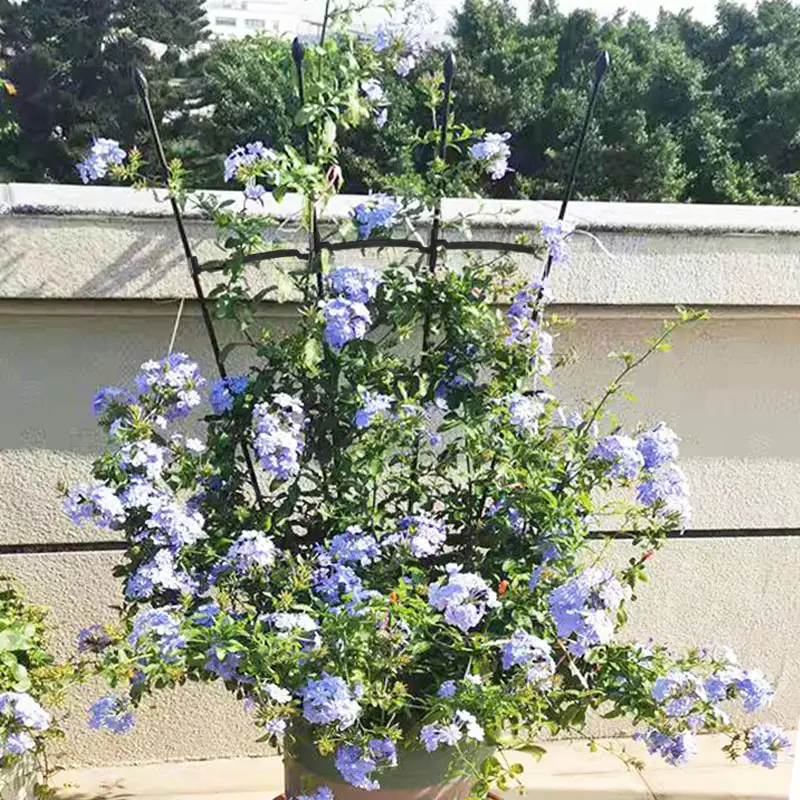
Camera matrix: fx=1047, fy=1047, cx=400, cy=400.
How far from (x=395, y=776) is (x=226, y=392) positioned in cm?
73

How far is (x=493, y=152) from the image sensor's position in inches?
73.9

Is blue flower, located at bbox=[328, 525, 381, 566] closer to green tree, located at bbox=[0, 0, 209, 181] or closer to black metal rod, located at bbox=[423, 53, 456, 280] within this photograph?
black metal rod, located at bbox=[423, 53, 456, 280]

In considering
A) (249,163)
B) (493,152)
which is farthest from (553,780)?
(249,163)

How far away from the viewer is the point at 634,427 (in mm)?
2463

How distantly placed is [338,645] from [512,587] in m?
0.33

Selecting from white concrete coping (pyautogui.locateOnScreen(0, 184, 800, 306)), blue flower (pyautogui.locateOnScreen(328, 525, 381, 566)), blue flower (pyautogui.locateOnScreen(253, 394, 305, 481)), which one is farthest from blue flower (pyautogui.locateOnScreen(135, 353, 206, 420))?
blue flower (pyautogui.locateOnScreen(328, 525, 381, 566))

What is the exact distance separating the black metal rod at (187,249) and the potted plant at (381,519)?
0.07 feet

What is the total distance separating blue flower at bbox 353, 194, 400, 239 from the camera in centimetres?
189

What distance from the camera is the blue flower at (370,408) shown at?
69.8 inches

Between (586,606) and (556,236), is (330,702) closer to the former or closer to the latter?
(586,606)

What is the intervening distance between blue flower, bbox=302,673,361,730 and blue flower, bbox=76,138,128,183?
96cm

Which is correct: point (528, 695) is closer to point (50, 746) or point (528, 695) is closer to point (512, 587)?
point (512, 587)

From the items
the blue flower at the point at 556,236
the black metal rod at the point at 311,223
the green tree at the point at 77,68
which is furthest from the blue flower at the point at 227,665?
the green tree at the point at 77,68

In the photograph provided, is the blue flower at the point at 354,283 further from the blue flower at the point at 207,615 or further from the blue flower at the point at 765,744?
the blue flower at the point at 765,744
